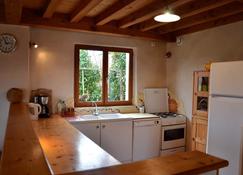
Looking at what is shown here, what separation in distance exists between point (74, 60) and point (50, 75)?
48cm

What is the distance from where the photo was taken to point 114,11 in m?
2.94

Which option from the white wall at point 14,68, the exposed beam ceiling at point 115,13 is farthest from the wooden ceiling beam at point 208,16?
the white wall at point 14,68

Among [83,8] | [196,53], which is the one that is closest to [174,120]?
[196,53]

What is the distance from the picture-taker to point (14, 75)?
10.7ft

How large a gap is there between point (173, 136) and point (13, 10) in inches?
122

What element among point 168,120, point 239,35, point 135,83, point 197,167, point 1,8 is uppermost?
point 1,8

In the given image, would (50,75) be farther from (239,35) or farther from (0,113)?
(239,35)

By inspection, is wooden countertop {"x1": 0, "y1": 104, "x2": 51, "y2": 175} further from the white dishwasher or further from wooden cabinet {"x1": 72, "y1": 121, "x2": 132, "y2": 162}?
the white dishwasher

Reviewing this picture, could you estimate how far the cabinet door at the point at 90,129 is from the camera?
3.35 m

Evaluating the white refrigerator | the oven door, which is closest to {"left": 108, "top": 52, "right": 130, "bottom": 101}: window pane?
the oven door

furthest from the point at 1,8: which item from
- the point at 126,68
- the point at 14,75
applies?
the point at 126,68

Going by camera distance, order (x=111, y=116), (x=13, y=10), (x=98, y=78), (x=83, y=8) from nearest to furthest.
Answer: (x=13, y=10) → (x=83, y=8) → (x=111, y=116) → (x=98, y=78)

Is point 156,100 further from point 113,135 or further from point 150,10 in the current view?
point 150,10

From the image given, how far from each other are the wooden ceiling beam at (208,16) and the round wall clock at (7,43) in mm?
2373
